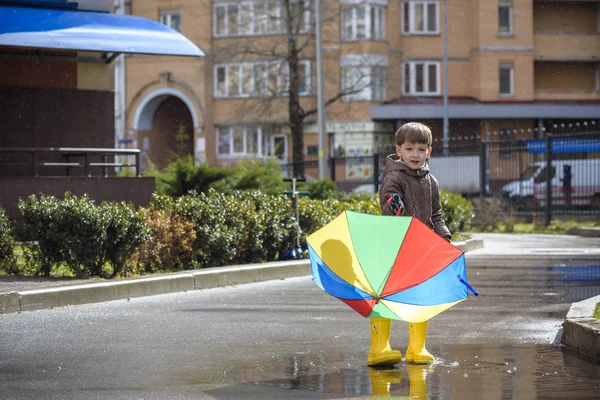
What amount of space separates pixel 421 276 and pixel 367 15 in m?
52.5

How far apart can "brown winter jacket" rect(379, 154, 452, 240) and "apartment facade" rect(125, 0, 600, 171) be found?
50018mm

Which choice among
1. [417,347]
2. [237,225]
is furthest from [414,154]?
[237,225]

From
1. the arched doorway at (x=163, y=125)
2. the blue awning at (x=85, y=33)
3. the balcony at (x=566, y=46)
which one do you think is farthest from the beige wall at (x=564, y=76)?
the blue awning at (x=85, y=33)

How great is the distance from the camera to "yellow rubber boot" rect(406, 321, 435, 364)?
7980 mm

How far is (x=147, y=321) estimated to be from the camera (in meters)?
10.8

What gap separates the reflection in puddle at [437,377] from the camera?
6852 millimetres

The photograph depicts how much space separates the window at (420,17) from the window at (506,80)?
12.7 feet

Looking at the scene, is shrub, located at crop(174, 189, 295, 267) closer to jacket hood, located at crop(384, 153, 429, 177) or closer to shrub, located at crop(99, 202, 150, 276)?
shrub, located at crop(99, 202, 150, 276)

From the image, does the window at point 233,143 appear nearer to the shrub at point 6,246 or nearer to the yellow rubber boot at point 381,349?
the shrub at point 6,246

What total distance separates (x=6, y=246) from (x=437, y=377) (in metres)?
7.66

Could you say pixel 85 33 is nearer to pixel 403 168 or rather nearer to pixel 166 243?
pixel 166 243

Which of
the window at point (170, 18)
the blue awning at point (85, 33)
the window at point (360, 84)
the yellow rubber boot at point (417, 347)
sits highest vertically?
the window at point (170, 18)

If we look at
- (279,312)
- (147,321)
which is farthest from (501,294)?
(147,321)

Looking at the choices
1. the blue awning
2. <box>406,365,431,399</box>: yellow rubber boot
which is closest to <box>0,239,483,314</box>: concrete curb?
<box>406,365,431,399</box>: yellow rubber boot
